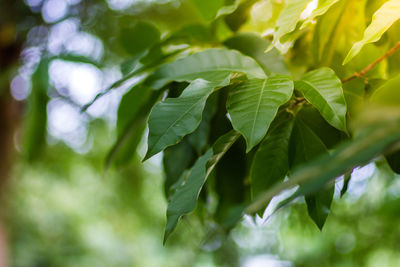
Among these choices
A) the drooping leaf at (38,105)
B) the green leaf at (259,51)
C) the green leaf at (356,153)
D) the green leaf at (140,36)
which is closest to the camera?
the green leaf at (356,153)

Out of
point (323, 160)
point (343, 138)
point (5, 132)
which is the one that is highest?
point (323, 160)

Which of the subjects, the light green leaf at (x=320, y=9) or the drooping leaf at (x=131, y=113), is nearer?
the light green leaf at (x=320, y=9)

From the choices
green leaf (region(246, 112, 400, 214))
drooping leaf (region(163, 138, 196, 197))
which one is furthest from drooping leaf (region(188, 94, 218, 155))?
green leaf (region(246, 112, 400, 214))

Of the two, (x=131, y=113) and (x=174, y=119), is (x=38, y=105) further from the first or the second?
(x=174, y=119)

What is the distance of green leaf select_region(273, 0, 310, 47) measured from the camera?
1.09 ft

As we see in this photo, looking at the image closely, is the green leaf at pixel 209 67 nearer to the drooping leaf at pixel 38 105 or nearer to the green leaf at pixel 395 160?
the green leaf at pixel 395 160

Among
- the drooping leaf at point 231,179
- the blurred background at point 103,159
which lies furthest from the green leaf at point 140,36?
the drooping leaf at point 231,179

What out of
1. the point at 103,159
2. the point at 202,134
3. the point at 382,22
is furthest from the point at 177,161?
the point at 103,159

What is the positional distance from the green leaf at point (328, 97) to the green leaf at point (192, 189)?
7 cm

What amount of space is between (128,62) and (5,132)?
1461 millimetres

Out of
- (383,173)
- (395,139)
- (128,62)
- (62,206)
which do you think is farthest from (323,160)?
(62,206)

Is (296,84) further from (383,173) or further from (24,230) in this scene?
(24,230)

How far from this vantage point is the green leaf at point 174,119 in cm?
32

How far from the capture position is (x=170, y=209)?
330mm
